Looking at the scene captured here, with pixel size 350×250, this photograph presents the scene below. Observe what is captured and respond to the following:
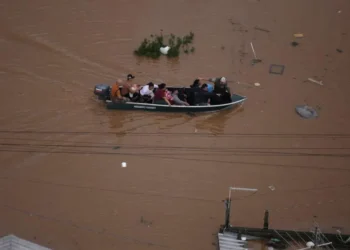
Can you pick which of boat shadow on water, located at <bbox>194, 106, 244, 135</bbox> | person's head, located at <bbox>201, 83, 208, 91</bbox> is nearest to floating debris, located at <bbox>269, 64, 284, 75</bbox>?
boat shadow on water, located at <bbox>194, 106, 244, 135</bbox>

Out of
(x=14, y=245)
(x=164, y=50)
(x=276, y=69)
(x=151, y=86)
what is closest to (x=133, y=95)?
(x=151, y=86)

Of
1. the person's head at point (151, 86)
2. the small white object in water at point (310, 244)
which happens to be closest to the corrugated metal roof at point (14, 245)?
the small white object in water at point (310, 244)

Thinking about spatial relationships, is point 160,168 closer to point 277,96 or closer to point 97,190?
point 97,190

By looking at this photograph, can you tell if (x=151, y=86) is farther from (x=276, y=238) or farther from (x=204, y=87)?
(x=276, y=238)

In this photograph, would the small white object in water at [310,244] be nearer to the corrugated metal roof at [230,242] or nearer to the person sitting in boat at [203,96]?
the corrugated metal roof at [230,242]

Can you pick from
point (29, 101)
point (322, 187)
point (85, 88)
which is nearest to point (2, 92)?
point (29, 101)

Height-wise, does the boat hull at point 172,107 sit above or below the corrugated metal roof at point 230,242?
above

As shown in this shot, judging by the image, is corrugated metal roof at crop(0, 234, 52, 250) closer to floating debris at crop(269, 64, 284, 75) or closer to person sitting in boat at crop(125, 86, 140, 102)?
person sitting in boat at crop(125, 86, 140, 102)
